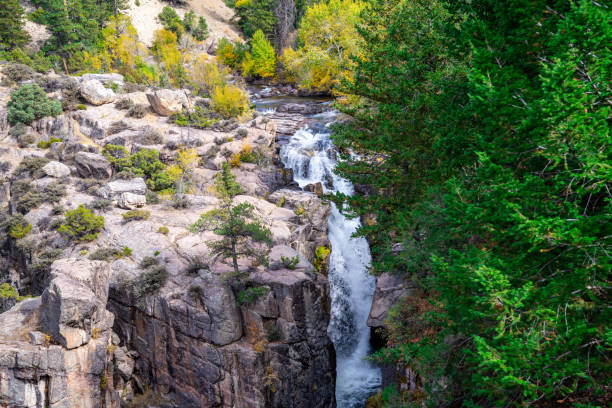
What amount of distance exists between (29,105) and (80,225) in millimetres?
17286

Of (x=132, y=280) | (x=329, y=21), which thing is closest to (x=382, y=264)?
(x=132, y=280)

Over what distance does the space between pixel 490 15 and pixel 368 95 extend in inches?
282

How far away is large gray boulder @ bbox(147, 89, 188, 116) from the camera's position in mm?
33375

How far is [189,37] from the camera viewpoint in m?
70.0

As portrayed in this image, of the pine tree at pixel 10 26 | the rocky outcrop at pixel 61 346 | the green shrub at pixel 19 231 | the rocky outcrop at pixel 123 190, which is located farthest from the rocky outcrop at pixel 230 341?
the pine tree at pixel 10 26

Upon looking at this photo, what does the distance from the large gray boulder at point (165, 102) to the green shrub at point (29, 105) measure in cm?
780

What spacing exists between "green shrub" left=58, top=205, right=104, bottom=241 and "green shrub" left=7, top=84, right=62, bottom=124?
15.8 meters

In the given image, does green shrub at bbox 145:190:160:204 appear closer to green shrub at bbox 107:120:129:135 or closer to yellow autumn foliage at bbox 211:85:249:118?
green shrub at bbox 107:120:129:135

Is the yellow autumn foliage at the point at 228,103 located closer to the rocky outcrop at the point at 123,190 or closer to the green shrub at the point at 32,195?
the rocky outcrop at the point at 123,190

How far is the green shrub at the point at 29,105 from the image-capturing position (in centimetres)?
2967

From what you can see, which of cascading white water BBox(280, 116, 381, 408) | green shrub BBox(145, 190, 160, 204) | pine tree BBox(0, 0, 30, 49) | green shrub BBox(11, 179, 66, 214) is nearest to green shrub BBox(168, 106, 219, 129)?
cascading white water BBox(280, 116, 381, 408)

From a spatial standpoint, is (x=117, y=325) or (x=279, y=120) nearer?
(x=117, y=325)

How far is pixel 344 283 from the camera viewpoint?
23.5 meters

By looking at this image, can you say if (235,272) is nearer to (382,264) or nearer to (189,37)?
(382,264)
